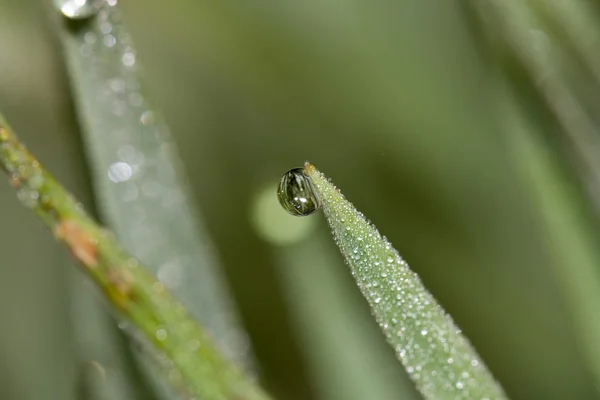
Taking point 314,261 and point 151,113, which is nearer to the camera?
point 151,113

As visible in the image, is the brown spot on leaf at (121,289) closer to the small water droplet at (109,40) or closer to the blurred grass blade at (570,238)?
the small water droplet at (109,40)

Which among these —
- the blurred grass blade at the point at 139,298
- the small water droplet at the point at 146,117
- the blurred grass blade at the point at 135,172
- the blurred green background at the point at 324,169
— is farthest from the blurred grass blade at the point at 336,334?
the blurred grass blade at the point at 139,298

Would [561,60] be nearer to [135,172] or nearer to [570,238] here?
[570,238]

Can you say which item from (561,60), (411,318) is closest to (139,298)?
(411,318)

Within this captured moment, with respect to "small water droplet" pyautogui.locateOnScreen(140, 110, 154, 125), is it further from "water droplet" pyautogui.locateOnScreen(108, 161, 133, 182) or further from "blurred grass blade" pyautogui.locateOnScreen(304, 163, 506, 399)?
"blurred grass blade" pyautogui.locateOnScreen(304, 163, 506, 399)

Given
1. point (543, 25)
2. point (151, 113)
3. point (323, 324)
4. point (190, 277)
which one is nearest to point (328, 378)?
point (323, 324)

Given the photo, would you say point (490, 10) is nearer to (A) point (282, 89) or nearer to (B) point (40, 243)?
(A) point (282, 89)
